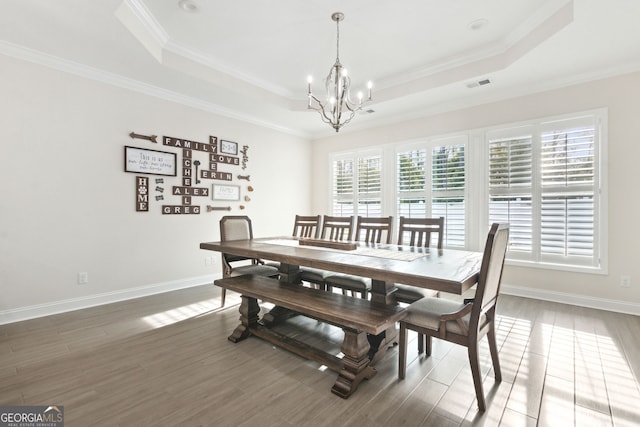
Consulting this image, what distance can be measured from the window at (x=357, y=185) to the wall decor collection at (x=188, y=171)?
1747 mm

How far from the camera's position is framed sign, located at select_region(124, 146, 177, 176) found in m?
3.62

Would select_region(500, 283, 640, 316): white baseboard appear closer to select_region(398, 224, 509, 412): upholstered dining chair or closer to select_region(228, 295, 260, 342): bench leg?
select_region(398, 224, 509, 412): upholstered dining chair

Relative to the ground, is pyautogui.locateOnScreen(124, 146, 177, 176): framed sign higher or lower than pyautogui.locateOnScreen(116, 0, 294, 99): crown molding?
lower

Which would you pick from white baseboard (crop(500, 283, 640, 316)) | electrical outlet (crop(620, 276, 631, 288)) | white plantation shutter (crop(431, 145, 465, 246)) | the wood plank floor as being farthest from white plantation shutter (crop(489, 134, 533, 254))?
the wood plank floor

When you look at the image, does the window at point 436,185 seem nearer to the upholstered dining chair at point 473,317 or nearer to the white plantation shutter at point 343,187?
the white plantation shutter at point 343,187

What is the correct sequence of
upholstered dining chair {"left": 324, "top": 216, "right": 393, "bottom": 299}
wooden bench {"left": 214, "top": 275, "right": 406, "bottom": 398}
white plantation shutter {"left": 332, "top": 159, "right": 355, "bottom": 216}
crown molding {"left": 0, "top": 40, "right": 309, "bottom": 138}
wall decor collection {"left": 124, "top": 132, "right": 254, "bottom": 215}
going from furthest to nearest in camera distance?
white plantation shutter {"left": 332, "top": 159, "right": 355, "bottom": 216} < wall decor collection {"left": 124, "top": 132, "right": 254, "bottom": 215} < crown molding {"left": 0, "top": 40, "right": 309, "bottom": 138} < upholstered dining chair {"left": 324, "top": 216, "right": 393, "bottom": 299} < wooden bench {"left": 214, "top": 275, "right": 406, "bottom": 398}

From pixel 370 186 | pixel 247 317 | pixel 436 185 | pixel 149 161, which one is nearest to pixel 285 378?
pixel 247 317

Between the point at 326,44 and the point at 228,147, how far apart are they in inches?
89.5

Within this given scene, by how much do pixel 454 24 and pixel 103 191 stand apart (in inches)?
166

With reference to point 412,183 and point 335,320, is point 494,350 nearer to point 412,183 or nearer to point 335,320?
point 335,320

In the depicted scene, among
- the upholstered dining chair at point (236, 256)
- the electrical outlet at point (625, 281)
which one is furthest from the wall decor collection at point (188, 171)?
the electrical outlet at point (625, 281)

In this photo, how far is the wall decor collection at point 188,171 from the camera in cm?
374

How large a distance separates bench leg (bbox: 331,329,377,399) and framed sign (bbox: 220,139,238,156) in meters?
3.66

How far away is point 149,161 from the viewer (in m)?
3.80
